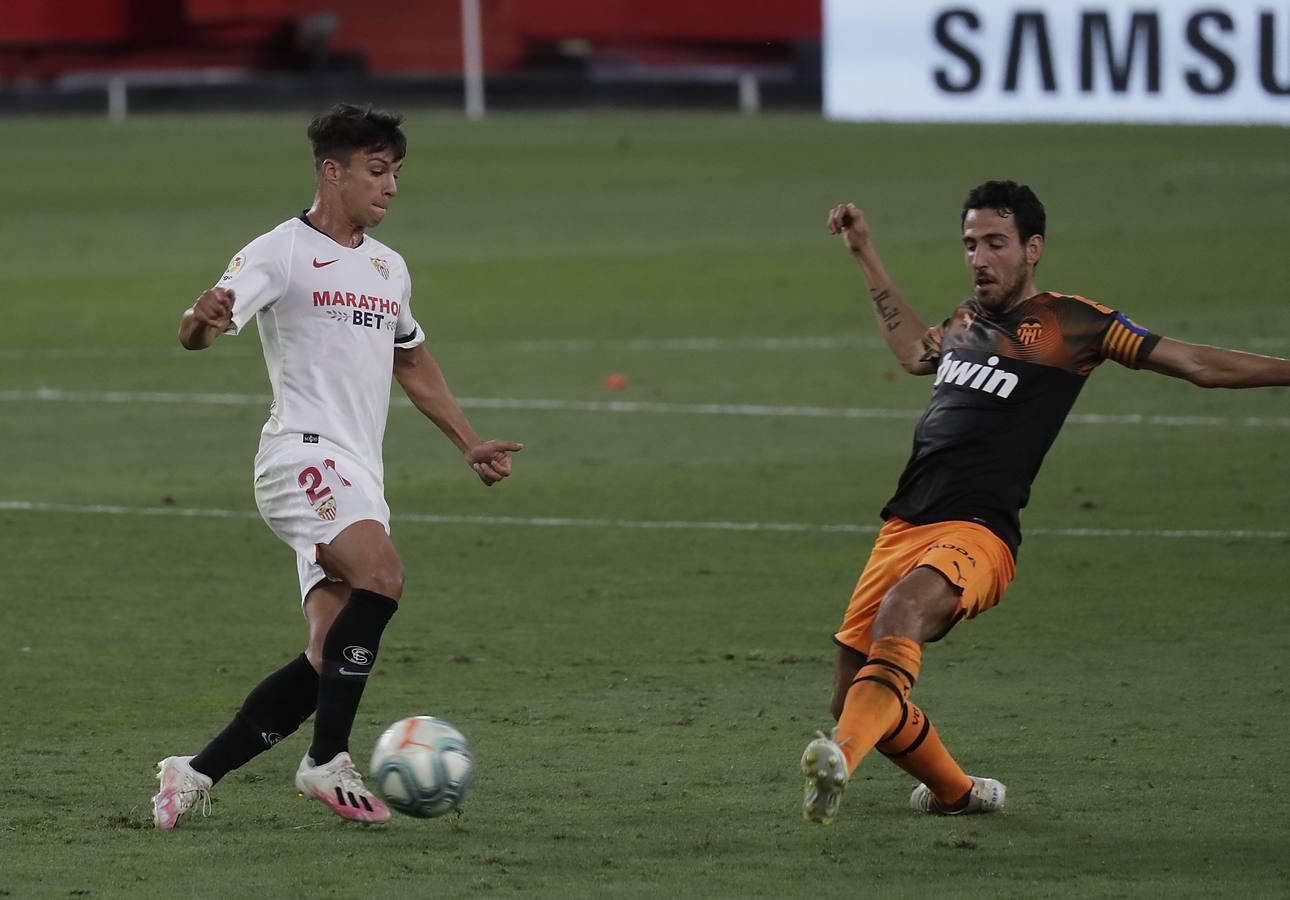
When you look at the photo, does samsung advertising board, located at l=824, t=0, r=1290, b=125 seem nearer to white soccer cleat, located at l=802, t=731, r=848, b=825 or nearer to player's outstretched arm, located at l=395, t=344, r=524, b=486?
player's outstretched arm, located at l=395, t=344, r=524, b=486

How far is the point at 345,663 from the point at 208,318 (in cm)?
99

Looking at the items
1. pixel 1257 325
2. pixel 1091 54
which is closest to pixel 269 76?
pixel 1091 54

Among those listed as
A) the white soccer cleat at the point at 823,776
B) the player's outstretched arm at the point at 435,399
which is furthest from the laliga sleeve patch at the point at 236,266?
the white soccer cleat at the point at 823,776

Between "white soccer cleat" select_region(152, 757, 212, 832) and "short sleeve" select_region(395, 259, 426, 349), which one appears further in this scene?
"short sleeve" select_region(395, 259, 426, 349)

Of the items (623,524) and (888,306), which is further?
(623,524)

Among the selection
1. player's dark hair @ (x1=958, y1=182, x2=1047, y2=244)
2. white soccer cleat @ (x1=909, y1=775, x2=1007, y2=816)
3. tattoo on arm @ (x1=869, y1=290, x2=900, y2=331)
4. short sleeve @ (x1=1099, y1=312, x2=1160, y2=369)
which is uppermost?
player's dark hair @ (x1=958, y1=182, x2=1047, y2=244)

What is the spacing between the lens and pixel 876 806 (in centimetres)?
648

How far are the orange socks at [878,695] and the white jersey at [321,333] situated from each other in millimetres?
1438

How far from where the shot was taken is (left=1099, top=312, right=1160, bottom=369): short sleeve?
6258 millimetres

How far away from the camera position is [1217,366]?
20.3 ft

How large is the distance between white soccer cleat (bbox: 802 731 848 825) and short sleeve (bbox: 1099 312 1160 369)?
144cm

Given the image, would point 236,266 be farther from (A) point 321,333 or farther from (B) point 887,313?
(B) point 887,313

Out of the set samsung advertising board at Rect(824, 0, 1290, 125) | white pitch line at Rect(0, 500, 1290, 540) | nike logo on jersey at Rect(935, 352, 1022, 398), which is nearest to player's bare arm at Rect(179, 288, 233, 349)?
nike logo on jersey at Rect(935, 352, 1022, 398)

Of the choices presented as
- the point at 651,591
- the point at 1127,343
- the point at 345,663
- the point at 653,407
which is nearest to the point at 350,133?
the point at 345,663
